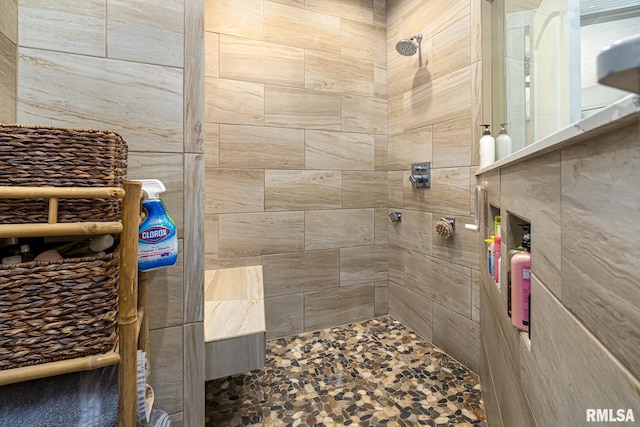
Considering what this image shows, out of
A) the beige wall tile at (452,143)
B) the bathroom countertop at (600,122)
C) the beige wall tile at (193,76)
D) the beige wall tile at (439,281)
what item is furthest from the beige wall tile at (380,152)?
the bathroom countertop at (600,122)

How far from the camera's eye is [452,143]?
1857 mm

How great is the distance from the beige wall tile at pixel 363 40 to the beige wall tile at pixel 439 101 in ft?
1.56

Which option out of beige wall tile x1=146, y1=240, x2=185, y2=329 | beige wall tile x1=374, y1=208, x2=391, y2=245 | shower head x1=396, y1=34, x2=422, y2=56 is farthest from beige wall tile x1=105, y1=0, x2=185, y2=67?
beige wall tile x1=374, y1=208, x2=391, y2=245

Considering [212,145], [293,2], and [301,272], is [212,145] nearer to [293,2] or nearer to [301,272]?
[301,272]

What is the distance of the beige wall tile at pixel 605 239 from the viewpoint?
0.31 metres

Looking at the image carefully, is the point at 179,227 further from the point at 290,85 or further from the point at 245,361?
the point at 290,85

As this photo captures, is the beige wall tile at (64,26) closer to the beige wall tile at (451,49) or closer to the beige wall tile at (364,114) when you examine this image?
the beige wall tile at (364,114)

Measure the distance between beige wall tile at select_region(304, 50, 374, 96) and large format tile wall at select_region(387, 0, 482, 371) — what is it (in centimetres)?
22

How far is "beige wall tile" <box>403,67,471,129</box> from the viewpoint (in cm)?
177

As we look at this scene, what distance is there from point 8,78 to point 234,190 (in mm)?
1277

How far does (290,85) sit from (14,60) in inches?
61.9

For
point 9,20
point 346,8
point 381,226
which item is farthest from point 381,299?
point 9,20

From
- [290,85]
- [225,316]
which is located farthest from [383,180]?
[225,316]

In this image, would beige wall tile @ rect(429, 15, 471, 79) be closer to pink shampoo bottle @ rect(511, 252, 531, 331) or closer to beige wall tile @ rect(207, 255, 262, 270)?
pink shampoo bottle @ rect(511, 252, 531, 331)
